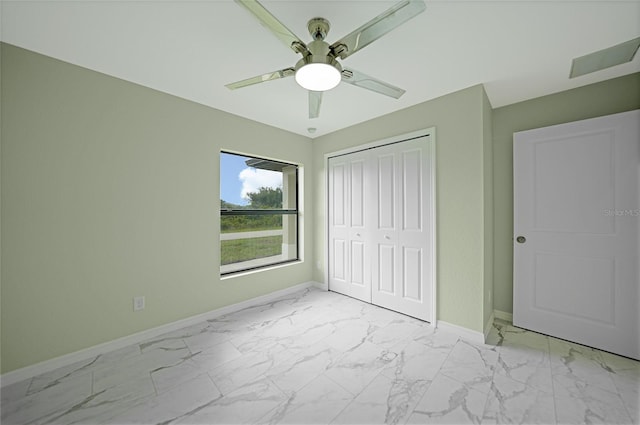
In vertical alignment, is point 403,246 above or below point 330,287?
above

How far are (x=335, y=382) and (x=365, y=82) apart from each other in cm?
219

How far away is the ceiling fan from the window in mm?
1710

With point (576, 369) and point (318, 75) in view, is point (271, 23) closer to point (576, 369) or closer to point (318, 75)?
point (318, 75)

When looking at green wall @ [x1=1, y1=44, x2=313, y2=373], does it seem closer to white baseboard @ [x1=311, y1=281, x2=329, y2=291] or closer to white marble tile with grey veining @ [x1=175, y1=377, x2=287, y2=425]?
white marble tile with grey veining @ [x1=175, y1=377, x2=287, y2=425]

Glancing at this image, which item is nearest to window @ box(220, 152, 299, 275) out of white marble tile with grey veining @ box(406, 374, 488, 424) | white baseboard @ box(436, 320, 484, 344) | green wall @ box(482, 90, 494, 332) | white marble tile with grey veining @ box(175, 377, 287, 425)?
white marble tile with grey veining @ box(175, 377, 287, 425)

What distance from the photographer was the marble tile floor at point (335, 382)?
152 cm

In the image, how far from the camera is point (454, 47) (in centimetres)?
181

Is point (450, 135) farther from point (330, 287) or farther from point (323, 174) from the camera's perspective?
point (330, 287)

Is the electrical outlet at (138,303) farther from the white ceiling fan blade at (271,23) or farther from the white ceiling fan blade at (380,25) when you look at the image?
the white ceiling fan blade at (380,25)

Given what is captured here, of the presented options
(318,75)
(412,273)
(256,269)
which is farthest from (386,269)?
(318,75)

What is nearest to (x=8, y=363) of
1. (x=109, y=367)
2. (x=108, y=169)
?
(x=109, y=367)

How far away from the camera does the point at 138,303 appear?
2.35m

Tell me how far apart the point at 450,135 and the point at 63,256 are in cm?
360

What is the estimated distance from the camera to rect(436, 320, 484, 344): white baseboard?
7.60ft
